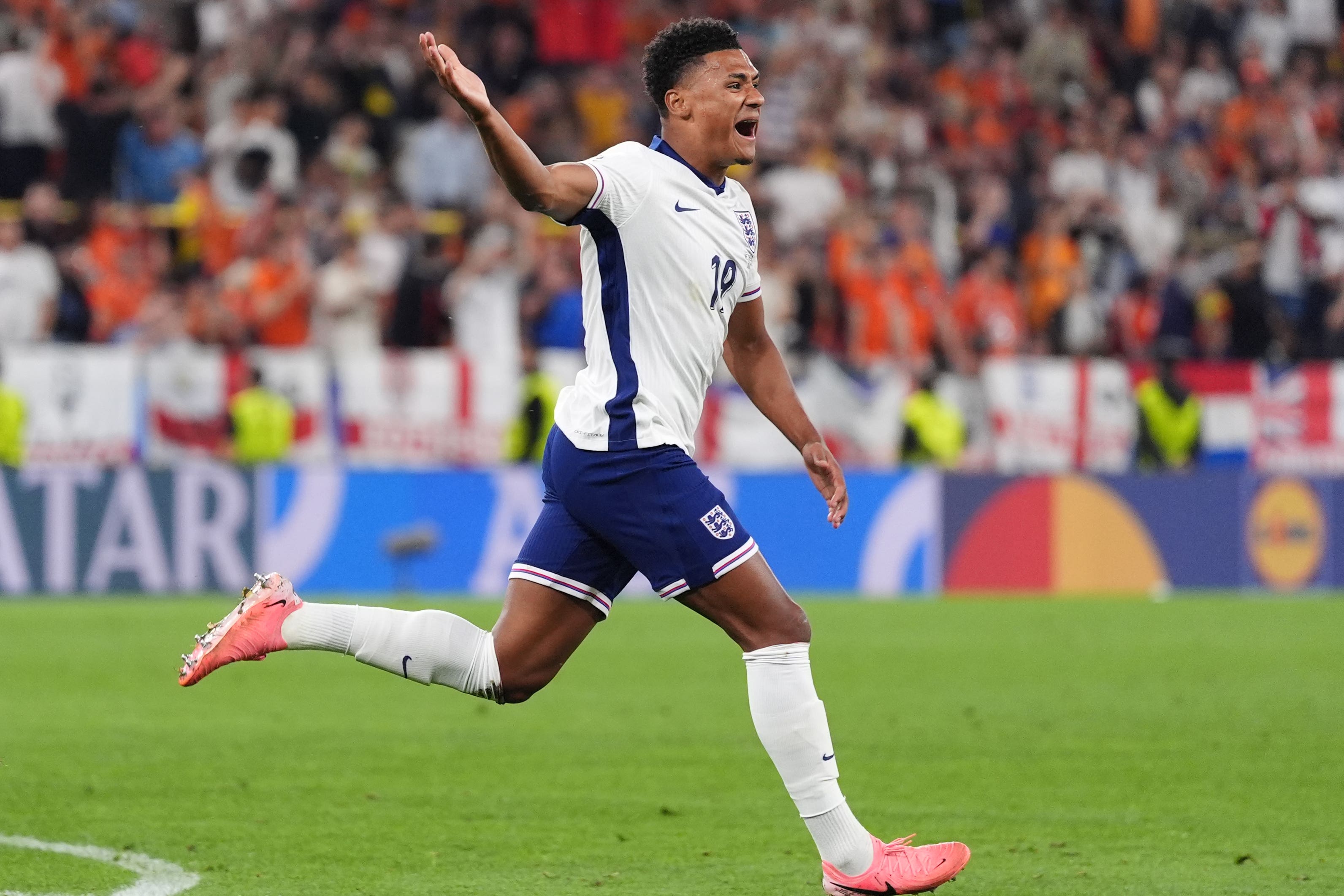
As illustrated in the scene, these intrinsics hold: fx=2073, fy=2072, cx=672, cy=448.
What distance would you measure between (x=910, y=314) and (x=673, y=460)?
13.5 metres

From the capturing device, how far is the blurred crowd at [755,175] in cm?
1722

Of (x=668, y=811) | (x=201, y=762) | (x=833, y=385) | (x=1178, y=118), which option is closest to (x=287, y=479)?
(x=833, y=385)

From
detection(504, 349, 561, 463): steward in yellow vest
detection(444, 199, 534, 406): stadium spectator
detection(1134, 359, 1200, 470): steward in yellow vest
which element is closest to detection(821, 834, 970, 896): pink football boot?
detection(504, 349, 561, 463): steward in yellow vest

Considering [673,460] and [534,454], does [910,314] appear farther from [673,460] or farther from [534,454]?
[673,460]

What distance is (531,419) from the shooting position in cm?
1650

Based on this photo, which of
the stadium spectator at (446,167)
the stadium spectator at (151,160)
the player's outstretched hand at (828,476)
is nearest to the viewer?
the player's outstretched hand at (828,476)

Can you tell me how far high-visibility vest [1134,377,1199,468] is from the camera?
1834cm

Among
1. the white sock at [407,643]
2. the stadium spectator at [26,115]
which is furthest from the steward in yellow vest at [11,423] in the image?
the white sock at [407,643]

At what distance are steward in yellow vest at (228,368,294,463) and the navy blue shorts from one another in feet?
35.7

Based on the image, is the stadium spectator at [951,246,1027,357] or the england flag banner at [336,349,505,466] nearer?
the england flag banner at [336,349,505,466]

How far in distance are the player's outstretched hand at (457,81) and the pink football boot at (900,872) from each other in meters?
2.12

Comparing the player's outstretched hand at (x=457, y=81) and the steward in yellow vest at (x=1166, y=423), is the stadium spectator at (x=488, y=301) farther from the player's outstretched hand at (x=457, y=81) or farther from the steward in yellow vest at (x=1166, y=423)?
the player's outstretched hand at (x=457, y=81)

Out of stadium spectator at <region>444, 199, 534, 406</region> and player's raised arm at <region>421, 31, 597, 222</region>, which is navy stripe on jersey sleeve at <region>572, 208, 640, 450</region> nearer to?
player's raised arm at <region>421, 31, 597, 222</region>

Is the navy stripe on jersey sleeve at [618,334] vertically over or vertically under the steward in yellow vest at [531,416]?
over
